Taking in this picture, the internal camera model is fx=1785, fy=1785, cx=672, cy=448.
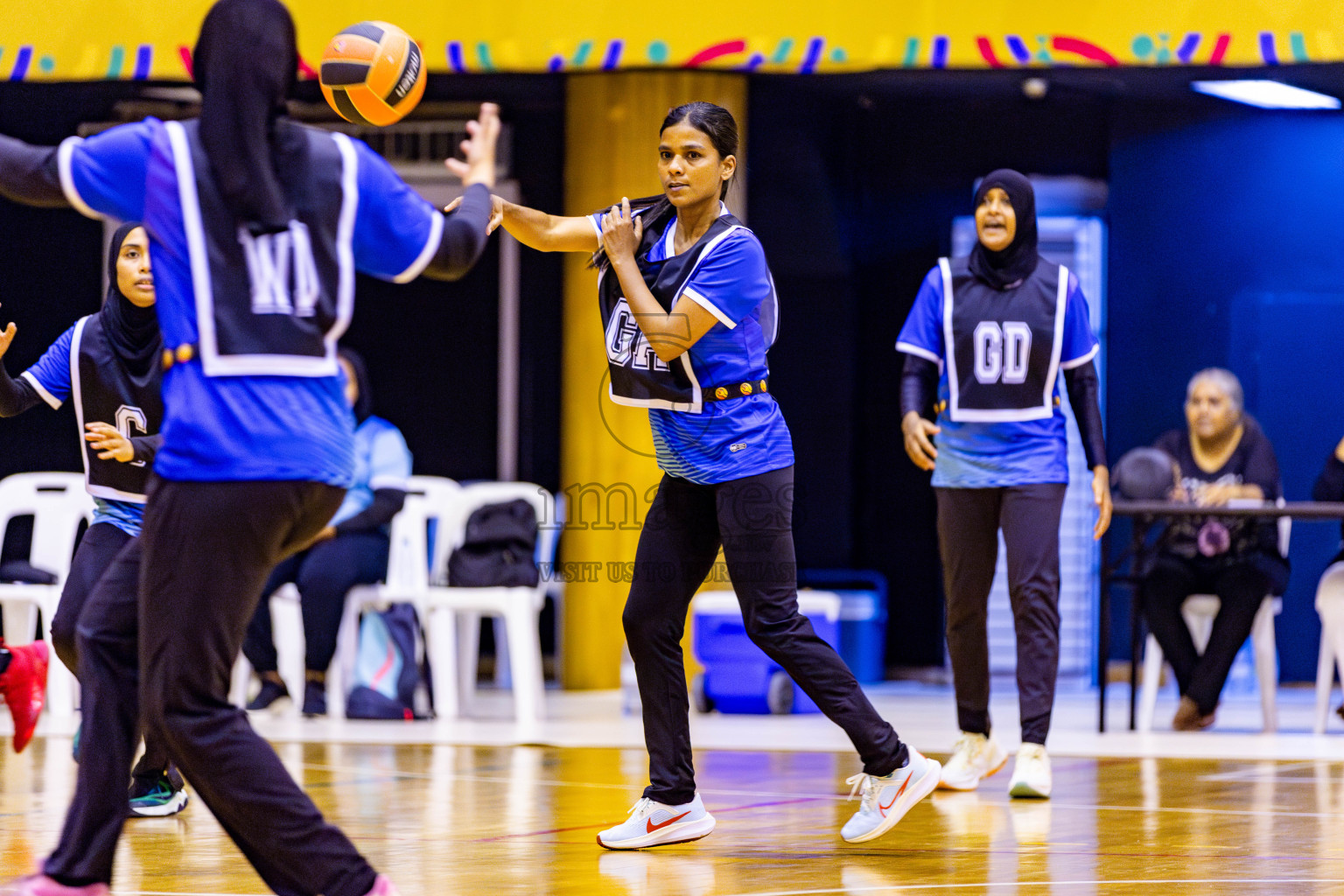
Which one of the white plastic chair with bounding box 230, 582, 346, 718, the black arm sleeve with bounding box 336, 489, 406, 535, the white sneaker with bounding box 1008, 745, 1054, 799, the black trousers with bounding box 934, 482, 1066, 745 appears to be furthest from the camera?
the white plastic chair with bounding box 230, 582, 346, 718

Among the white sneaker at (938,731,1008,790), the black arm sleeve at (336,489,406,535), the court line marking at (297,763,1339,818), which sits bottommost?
the court line marking at (297,763,1339,818)

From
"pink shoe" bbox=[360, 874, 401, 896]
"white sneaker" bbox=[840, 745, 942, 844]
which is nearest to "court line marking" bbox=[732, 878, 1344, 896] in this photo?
"white sneaker" bbox=[840, 745, 942, 844]

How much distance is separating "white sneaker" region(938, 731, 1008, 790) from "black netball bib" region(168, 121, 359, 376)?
3065 mm

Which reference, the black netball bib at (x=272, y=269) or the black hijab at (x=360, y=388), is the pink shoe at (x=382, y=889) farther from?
the black hijab at (x=360, y=388)

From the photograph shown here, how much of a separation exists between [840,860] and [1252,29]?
492 centimetres

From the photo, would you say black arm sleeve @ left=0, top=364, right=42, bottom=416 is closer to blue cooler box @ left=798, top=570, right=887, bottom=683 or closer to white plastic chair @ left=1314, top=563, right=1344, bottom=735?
blue cooler box @ left=798, top=570, right=887, bottom=683

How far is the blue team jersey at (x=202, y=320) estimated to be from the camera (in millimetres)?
2895

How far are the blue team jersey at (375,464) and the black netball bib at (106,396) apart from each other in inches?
116

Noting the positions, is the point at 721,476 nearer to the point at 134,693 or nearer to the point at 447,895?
the point at 447,895

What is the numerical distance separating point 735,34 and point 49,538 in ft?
12.3

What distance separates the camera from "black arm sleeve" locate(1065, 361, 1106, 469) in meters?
5.60

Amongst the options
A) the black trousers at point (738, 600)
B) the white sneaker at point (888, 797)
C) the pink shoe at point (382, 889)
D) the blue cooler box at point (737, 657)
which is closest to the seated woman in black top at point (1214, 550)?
the blue cooler box at point (737, 657)

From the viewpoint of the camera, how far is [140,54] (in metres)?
8.20

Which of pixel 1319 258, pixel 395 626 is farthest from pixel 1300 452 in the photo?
pixel 395 626
